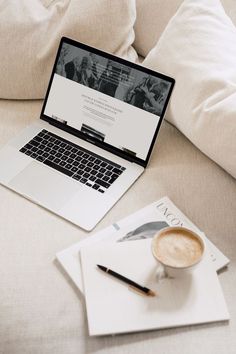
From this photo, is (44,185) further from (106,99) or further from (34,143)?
(106,99)

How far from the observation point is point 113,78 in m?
1.12

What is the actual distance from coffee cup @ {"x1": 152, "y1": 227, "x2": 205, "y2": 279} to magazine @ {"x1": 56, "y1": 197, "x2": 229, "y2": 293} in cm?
9

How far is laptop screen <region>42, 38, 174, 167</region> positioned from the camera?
1086 millimetres

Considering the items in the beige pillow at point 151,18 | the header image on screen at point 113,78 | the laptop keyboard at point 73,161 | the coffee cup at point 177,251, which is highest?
the beige pillow at point 151,18

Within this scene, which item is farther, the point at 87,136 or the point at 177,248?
the point at 87,136

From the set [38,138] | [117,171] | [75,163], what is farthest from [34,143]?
[117,171]

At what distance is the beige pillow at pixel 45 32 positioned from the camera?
120cm

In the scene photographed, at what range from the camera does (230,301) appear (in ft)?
2.79

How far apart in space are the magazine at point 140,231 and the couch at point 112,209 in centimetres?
2

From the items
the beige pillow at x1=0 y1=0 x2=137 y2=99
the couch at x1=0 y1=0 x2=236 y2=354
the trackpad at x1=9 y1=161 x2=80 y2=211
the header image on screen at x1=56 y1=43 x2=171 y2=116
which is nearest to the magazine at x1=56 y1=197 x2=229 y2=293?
the couch at x1=0 y1=0 x2=236 y2=354

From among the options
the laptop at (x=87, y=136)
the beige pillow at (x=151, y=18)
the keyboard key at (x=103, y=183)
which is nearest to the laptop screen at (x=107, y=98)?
the laptop at (x=87, y=136)

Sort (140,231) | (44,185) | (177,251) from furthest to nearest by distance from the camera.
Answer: (44,185) < (140,231) < (177,251)

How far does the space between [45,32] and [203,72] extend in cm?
45

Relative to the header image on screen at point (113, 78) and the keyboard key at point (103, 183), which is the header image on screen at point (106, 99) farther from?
the keyboard key at point (103, 183)
